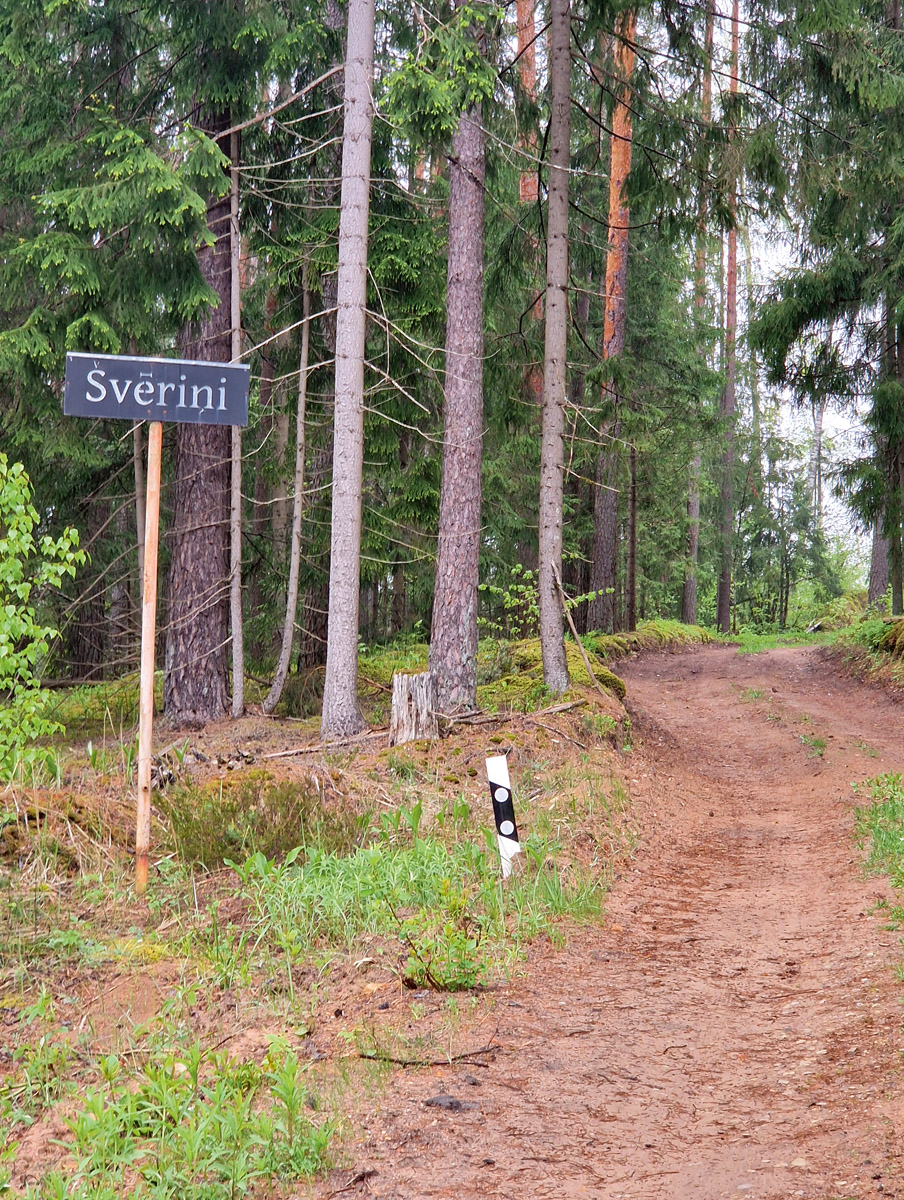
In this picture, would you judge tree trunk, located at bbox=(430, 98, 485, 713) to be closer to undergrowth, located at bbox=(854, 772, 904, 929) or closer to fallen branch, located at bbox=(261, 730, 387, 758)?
fallen branch, located at bbox=(261, 730, 387, 758)

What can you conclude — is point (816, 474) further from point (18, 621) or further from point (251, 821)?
point (18, 621)

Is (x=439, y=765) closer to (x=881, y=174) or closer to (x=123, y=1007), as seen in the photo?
(x=123, y=1007)

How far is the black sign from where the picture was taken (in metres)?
6.15

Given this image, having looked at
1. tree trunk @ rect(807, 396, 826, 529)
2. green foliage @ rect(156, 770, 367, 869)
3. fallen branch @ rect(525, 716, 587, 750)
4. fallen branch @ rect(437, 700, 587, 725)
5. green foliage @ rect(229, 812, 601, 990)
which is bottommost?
green foliage @ rect(229, 812, 601, 990)

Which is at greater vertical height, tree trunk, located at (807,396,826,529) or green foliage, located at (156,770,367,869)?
tree trunk, located at (807,396,826,529)

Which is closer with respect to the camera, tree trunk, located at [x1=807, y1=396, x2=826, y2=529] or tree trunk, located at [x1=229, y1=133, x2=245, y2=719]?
tree trunk, located at [x1=229, y1=133, x2=245, y2=719]

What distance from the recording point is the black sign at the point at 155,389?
6152 millimetres

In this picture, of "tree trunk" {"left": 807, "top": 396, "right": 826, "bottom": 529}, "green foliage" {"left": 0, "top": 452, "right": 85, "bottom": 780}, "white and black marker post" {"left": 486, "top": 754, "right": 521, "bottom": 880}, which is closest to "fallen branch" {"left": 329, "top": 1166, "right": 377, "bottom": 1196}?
"white and black marker post" {"left": 486, "top": 754, "right": 521, "bottom": 880}

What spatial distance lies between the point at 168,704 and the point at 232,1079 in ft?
29.9

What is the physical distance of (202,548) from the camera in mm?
12359

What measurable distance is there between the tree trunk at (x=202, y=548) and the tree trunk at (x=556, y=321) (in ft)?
13.6

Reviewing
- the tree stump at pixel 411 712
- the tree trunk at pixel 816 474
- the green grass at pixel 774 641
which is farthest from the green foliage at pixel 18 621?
the tree trunk at pixel 816 474

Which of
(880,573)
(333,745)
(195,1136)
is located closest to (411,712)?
(333,745)

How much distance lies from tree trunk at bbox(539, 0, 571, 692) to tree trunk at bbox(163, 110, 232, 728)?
4.14 m
